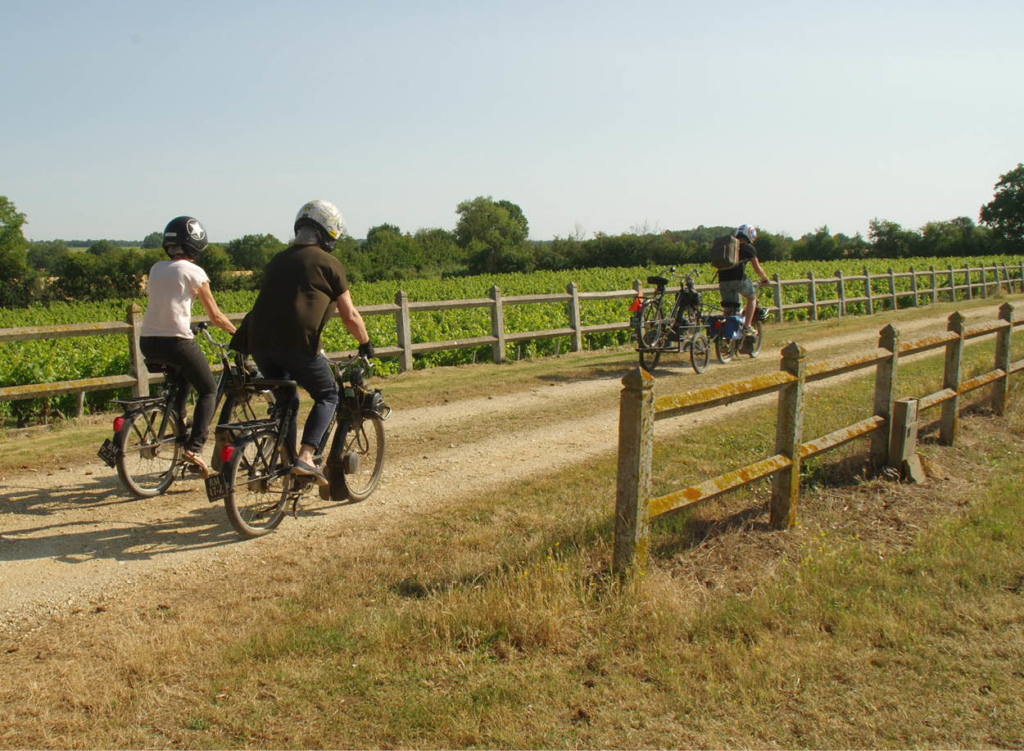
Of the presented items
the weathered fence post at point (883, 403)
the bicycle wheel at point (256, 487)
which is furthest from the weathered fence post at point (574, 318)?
the bicycle wheel at point (256, 487)

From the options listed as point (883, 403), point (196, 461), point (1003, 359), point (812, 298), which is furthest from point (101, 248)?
point (883, 403)

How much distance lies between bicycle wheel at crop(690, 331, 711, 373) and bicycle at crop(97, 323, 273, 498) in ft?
26.5

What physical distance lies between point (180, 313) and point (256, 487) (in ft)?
5.04

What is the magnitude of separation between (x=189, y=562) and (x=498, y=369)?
29.5 ft

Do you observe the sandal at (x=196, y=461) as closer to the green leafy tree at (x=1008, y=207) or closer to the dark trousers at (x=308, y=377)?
the dark trousers at (x=308, y=377)

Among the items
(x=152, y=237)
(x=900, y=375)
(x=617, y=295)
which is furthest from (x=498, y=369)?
(x=152, y=237)

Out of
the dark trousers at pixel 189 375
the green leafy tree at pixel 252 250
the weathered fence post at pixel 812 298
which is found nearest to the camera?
the dark trousers at pixel 189 375

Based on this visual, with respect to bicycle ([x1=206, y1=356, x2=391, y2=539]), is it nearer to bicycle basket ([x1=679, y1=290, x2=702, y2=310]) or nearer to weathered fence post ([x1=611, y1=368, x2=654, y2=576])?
weathered fence post ([x1=611, y1=368, x2=654, y2=576])

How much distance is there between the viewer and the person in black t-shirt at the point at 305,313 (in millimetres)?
5188


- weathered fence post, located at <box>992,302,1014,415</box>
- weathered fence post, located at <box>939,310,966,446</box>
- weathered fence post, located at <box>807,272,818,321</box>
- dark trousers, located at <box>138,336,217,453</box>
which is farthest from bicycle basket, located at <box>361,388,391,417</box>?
weathered fence post, located at <box>807,272,818,321</box>

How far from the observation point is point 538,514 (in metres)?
5.96

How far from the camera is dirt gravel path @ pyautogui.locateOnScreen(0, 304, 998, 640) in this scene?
4.75 m

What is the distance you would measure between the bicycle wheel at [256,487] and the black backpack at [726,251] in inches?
357

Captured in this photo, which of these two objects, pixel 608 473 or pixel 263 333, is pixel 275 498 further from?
pixel 608 473
